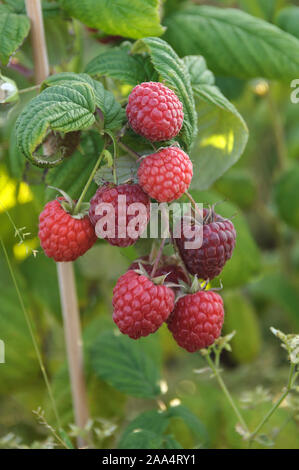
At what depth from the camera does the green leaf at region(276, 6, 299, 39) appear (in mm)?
754

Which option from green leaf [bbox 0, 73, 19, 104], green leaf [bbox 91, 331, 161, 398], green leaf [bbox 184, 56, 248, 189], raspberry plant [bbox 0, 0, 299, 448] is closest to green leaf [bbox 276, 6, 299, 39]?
raspberry plant [bbox 0, 0, 299, 448]

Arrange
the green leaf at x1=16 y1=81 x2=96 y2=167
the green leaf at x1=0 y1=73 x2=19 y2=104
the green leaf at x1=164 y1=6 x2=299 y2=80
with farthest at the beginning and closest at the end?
the green leaf at x1=164 y1=6 x2=299 y2=80
the green leaf at x1=0 y1=73 x2=19 y2=104
the green leaf at x1=16 y1=81 x2=96 y2=167

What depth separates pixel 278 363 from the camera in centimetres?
129

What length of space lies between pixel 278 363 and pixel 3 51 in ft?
3.29

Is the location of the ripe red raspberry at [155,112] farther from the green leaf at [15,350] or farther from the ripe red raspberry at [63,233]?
the green leaf at [15,350]

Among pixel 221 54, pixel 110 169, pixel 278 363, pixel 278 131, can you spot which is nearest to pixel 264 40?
pixel 221 54

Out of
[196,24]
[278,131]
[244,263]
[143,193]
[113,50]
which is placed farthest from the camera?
[278,131]

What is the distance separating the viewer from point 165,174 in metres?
0.44

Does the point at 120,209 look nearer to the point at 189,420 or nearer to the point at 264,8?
the point at 189,420

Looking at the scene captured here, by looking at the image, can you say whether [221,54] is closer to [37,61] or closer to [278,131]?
[37,61]

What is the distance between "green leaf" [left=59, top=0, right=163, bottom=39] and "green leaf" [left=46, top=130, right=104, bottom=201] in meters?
0.12

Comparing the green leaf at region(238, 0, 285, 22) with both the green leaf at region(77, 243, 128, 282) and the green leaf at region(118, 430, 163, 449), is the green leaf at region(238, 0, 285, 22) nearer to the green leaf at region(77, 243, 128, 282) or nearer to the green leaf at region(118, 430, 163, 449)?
the green leaf at region(77, 243, 128, 282)

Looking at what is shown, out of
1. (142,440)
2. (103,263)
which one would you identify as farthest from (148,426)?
(103,263)

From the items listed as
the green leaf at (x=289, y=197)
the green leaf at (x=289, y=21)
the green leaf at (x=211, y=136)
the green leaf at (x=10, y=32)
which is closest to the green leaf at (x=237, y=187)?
the green leaf at (x=289, y=197)
